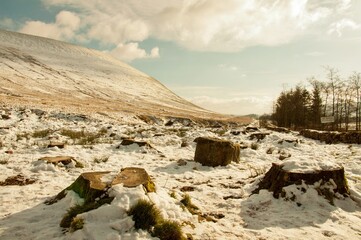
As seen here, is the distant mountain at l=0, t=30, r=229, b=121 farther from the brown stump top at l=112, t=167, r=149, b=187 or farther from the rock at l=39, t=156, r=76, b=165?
the brown stump top at l=112, t=167, r=149, b=187

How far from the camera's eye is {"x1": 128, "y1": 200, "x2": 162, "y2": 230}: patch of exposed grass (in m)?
3.98

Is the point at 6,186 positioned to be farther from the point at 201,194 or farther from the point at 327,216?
the point at 327,216

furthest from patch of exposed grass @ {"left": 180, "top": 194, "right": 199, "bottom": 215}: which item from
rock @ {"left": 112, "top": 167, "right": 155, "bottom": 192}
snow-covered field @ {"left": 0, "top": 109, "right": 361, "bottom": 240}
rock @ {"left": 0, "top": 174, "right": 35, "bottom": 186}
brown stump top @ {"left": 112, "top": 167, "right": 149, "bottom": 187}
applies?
rock @ {"left": 0, "top": 174, "right": 35, "bottom": 186}

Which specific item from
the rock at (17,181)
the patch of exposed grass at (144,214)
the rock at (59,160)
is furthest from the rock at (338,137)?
the rock at (17,181)

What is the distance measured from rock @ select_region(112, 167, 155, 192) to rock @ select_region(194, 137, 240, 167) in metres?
4.13

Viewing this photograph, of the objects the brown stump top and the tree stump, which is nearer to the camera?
the brown stump top

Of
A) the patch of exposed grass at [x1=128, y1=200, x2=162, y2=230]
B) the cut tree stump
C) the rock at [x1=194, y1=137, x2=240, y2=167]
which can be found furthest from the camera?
the rock at [x1=194, y1=137, x2=240, y2=167]

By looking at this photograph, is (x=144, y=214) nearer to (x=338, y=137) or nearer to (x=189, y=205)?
(x=189, y=205)

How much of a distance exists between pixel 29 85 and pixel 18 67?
49.1 ft

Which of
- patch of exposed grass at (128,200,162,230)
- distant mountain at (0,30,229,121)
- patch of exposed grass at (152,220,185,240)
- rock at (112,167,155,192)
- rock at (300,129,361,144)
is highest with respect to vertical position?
distant mountain at (0,30,229,121)

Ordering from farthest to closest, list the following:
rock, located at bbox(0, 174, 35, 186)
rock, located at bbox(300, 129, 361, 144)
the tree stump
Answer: rock, located at bbox(300, 129, 361, 144) < rock, located at bbox(0, 174, 35, 186) < the tree stump

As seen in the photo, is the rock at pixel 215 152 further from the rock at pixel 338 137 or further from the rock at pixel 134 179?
the rock at pixel 338 137

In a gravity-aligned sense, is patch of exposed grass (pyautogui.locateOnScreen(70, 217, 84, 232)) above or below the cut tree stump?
below

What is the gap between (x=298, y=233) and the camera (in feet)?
14.7
